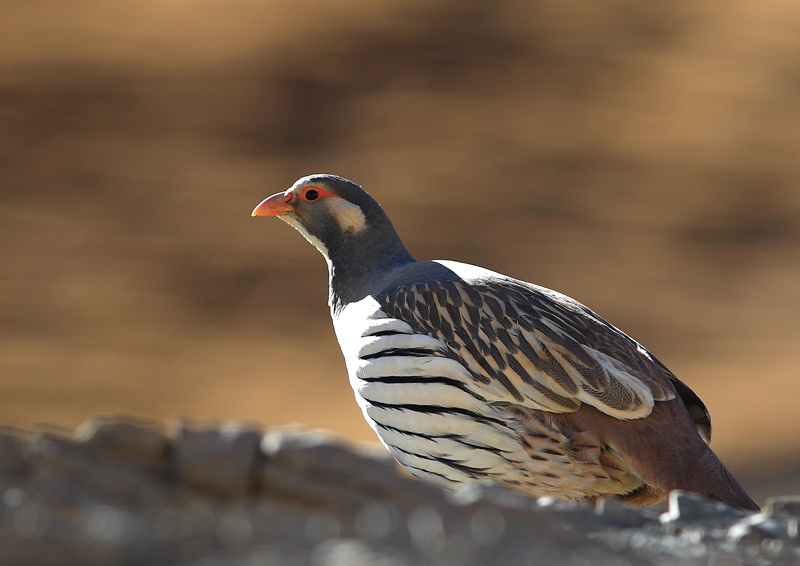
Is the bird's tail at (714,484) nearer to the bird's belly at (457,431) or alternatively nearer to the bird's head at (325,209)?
the bird's belly at (457,431)

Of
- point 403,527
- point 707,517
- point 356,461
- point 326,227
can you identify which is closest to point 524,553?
point 403,527

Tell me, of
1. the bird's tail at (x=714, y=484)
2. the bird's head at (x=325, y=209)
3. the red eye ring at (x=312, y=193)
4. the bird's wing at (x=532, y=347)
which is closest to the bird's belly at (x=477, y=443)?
the bird's wing at (x=532, y=347)

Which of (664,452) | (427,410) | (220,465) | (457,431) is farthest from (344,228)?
(220,465)

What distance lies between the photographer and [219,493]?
3359mm

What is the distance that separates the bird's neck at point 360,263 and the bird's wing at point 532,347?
2.98 ft

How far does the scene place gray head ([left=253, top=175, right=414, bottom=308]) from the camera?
7.45 m

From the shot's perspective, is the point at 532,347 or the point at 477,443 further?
the point at 532,347

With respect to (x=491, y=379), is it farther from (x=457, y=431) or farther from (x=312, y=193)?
(x=312, y=193)

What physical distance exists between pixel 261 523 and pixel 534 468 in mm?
3010

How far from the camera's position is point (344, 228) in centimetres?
766

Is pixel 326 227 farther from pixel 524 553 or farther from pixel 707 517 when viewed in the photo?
pixel 524 553

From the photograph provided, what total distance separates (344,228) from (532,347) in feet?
7.49

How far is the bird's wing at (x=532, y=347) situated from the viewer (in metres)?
5.76

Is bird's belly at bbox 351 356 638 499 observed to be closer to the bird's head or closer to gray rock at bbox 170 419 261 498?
the bird's head
